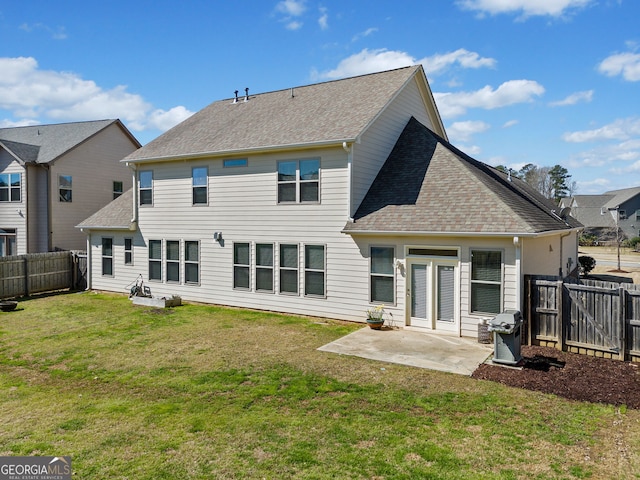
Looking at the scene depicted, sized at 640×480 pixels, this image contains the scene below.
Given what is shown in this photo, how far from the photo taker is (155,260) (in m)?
17.2

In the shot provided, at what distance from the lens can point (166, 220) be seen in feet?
54.6

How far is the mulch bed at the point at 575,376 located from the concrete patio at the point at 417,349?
1.86 feet

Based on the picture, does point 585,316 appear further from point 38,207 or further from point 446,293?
point 38,207

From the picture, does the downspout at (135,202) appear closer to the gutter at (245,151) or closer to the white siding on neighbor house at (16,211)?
the gutter at (245,151)

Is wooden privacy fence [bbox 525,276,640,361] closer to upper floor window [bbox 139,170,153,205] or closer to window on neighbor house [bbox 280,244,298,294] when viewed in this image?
window on neighbor house [bbox 280,244,298,294]

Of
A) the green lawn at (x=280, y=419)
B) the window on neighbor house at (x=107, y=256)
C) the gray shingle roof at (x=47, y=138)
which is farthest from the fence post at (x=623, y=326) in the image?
the gray shingle roof at (x=47, y=138)

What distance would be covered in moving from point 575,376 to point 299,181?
8961 mm

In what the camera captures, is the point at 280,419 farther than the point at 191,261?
No

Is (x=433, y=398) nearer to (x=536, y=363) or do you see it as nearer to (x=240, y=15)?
(x=536, y=363)

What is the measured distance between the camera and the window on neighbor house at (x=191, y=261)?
52.5ft

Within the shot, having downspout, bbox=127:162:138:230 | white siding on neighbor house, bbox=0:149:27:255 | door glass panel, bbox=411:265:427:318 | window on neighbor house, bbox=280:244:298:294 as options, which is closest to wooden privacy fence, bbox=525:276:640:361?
door glass panel, bbox=411:265:427:318

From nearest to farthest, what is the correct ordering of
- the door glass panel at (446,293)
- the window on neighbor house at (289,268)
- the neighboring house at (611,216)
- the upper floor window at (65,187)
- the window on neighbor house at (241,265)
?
the door glass panel at (446,293) → the window on neighbor house at (289,268) → the window on neighbor house at (241,265) → the upper floor window at (65,187) → the neighboring house at (611,216)

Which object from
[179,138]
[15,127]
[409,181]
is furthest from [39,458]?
[15,127]

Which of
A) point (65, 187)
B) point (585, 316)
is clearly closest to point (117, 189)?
point (65, 187)
